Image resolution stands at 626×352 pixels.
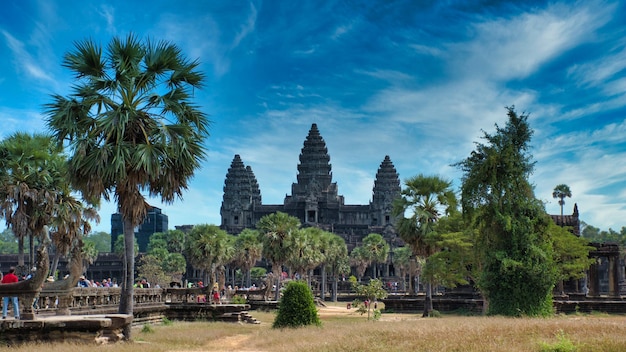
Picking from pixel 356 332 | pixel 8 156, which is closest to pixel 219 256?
pixel 8 156

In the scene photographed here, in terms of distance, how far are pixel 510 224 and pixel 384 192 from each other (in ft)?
415

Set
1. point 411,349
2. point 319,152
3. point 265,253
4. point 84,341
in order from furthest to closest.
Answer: point 319,152 → point 265,253 → point 84,341 → point 411,349

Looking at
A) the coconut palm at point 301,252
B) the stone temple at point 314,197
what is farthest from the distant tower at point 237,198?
the coconut palm at point 301,252

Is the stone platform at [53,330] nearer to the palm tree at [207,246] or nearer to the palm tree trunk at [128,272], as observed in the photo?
the palm tree trunk at [128,272]

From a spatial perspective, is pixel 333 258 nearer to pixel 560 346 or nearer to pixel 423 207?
pixel 423 207

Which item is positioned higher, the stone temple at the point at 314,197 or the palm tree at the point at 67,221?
the stone temple at the point at 314,197

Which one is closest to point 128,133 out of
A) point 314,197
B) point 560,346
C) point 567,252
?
point 560,346

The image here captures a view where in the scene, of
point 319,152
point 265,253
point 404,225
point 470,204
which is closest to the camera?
point 470,204

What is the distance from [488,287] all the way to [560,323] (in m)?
10.8

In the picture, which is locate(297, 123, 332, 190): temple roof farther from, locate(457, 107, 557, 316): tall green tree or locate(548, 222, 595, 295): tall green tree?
locate(457, 107, 557, 316): tall green tree

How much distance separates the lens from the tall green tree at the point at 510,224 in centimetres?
2917

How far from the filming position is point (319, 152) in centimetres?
15688

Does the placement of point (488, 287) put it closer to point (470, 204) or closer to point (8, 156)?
point (470, 204)

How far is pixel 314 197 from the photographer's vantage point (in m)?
152
